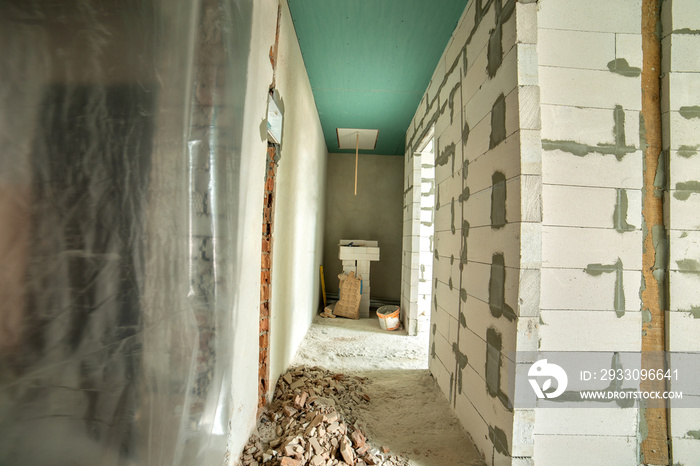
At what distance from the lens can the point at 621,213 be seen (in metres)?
1.54

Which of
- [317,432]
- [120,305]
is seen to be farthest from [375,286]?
[120,305]

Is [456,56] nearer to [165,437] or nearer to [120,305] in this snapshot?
[120,305]

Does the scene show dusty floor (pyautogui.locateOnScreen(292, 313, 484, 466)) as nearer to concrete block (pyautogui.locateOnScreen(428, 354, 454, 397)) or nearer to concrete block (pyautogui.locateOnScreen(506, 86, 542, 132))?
concrete block (pyautogui.locateOnScreen(428, 354, 454, 397))

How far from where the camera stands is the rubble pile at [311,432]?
5.15 ft

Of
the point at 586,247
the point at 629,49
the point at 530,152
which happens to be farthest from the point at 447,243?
the point at 629,49

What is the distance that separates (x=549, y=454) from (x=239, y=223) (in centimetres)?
182

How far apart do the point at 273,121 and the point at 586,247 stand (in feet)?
6.17

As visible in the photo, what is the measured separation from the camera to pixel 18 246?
641 millimetres

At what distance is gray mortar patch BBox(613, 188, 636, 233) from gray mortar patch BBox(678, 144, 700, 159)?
0.35 metres

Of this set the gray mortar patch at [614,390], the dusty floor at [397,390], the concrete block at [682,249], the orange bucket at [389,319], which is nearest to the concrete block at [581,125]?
the concrete block at [682,249]

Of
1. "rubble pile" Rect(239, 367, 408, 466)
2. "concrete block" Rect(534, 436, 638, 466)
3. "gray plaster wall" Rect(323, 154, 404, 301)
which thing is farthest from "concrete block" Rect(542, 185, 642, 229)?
"gray plaster wall" Rect(323, 154, 404, 301)

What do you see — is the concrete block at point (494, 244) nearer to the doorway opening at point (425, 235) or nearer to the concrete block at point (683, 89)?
the concrete block at point (683, 89)

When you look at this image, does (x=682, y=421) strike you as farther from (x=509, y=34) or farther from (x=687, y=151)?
(x=509, y=34)

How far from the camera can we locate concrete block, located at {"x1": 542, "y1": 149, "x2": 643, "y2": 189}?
1526mm
